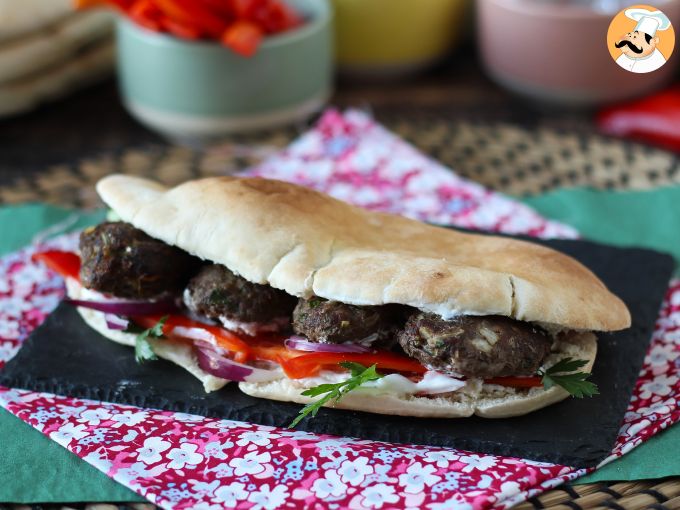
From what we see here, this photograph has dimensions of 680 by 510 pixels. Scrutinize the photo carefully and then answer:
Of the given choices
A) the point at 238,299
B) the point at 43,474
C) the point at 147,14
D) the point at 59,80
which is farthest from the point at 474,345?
the point at 59,80

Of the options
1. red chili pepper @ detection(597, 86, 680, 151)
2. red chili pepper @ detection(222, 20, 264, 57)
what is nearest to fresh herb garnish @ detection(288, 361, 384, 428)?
red chili pepper @ detection(222, 20, 264, 57)

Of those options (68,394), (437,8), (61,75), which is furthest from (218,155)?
(68,394)

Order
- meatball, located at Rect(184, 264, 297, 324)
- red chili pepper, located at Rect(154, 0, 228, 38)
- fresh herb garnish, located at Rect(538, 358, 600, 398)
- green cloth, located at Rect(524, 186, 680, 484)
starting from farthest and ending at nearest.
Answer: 1. red chili pepper, located at Rect(154, 0, 228, 38)
2. green cloth, located at Rect(524, 186, 680, 484)
3. meatball, located at Rect(184, 264, 297, 324)
4. fresh herb garnish, located at Rect(538, 358, 600, 398)

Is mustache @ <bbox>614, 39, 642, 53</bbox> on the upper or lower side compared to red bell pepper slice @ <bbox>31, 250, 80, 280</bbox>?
upper

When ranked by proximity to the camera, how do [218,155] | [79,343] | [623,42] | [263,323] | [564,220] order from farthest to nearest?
[218,155], [564,220], [79,343], [263,323], [623,42]

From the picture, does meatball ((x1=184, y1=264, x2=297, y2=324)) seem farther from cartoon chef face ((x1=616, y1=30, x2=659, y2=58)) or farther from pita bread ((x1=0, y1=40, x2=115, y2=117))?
pita bread ((x1=0, y1=40, x2=115, y2=117))

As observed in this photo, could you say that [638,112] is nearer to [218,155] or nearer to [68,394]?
[218,155]

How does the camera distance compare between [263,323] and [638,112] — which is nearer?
[263,323]
